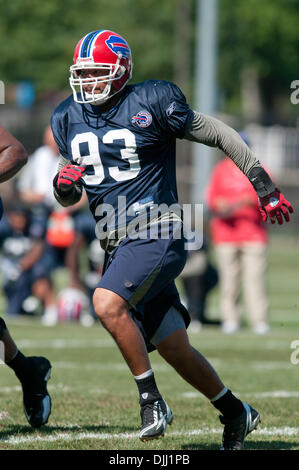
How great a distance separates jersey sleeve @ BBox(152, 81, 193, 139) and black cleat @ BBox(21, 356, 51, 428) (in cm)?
160

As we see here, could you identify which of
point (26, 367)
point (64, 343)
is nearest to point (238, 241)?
point (64, 343)

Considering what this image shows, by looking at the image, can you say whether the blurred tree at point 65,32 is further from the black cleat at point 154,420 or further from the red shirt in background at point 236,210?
the black cleat at point 154,420

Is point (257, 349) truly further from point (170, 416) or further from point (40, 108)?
point (40, 108)

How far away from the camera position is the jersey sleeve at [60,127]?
5.36 metres

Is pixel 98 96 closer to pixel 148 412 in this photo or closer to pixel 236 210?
pixel 148 412

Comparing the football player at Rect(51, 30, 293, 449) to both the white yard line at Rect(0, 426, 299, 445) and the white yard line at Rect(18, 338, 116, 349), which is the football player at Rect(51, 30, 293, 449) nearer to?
the white yard line at Rect(0, 426, 299, 445)

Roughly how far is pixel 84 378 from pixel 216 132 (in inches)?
125

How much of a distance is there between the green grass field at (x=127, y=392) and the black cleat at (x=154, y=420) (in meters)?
0.30

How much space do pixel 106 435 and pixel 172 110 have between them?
69.7 inches

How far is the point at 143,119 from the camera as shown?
5.17 meters

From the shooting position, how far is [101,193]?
5234 millimetres

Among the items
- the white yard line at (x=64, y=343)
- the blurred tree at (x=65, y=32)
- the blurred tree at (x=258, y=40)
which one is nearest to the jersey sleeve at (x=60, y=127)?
the white yard line at (x=64, y=343)

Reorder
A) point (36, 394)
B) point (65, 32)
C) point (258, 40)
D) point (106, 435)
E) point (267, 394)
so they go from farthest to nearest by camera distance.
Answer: point (258, 40) < point (65, 32) < point (267, 394) < point (36, 394) < point (106, 435)

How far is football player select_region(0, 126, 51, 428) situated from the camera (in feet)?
17.5
